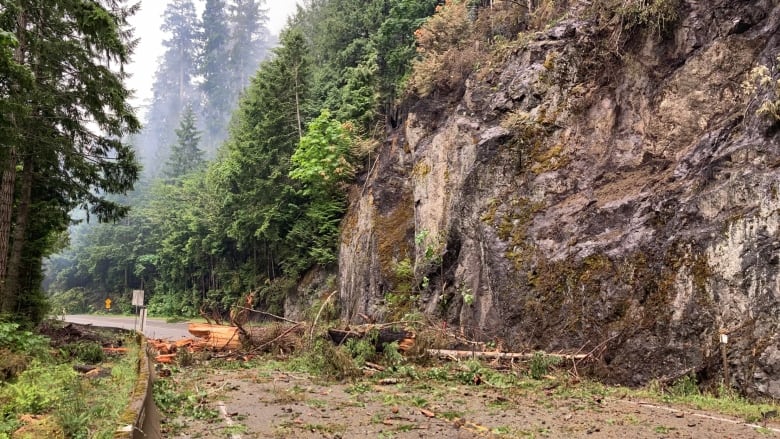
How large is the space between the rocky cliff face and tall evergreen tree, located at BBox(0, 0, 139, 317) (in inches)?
427

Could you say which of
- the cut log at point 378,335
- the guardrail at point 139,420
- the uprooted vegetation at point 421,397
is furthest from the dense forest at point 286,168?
the guardrail at point 139,420

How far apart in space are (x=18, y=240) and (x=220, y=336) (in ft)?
21.7

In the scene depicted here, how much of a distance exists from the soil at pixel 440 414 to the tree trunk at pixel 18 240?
8396 mm

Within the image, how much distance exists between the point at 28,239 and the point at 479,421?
16.0m

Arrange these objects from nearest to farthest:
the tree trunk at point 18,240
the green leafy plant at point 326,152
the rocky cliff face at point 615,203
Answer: the rocky cliff face at point 615,203 → the tree trunk at point 18,240 → the green leafy plant at point 326,152

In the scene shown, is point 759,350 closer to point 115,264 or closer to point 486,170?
point 486,170

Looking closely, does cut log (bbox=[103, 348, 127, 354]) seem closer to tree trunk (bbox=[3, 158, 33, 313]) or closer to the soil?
tree trunk (bbox=[3, 158, 33, 313])

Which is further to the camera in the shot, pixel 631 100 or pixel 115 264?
pixel 115 264

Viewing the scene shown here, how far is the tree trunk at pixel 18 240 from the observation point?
14.9 metres

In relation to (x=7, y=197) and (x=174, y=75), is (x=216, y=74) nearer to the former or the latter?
(x=174, y=75)

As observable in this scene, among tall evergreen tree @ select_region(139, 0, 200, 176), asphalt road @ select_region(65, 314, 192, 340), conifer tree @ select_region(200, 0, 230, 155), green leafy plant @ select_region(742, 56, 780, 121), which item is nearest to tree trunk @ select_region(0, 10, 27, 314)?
asphalt road @ select_region(65, 314, 192, 340)

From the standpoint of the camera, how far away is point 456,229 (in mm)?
16547

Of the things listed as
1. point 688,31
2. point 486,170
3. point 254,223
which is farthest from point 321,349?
point 254,223

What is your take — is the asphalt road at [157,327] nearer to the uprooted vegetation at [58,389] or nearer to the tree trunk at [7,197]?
the tree trunk at [7,197]
